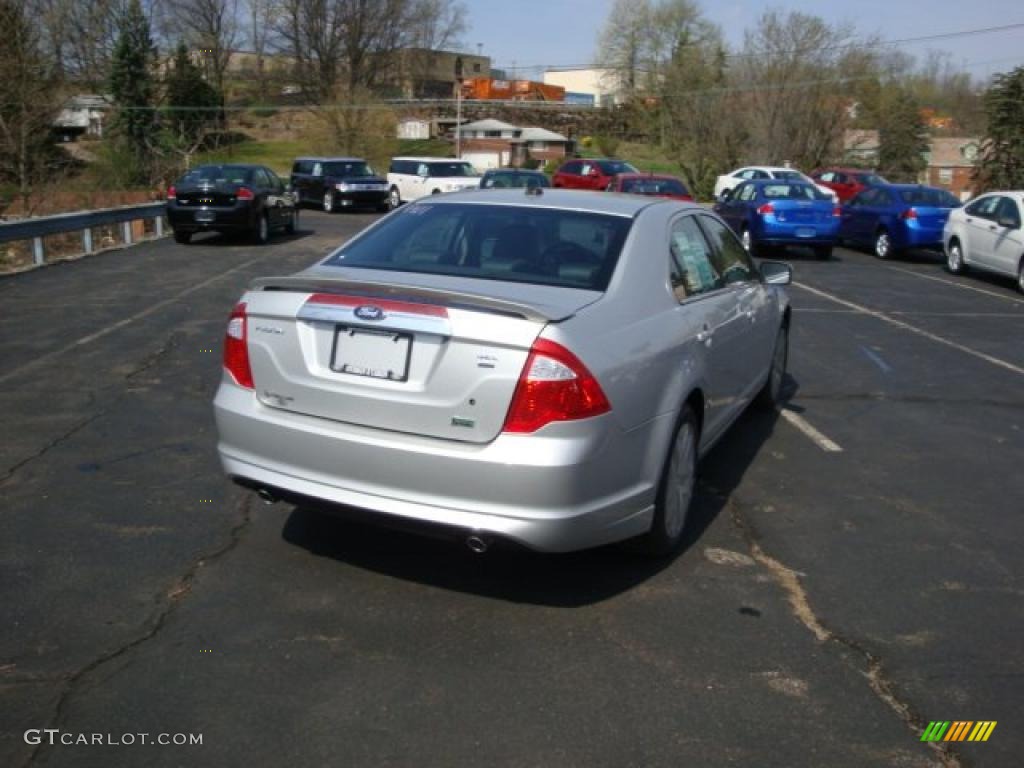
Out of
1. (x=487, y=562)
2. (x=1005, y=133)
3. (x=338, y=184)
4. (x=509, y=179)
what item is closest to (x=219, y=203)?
(x=509, y=179)

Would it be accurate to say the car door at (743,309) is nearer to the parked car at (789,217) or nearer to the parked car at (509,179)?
the parked car at (789,217)

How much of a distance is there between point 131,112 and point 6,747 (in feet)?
177

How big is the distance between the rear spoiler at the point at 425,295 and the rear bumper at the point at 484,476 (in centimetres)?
46

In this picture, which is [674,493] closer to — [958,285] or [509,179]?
[958,285]

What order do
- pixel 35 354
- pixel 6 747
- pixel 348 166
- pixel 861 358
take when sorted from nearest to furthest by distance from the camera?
1. pixel 6 747
2. pixel 35 354
3. pixel 861 358
4. pixel 348 166

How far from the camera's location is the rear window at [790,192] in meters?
20.9

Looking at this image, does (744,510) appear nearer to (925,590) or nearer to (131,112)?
(925,590)

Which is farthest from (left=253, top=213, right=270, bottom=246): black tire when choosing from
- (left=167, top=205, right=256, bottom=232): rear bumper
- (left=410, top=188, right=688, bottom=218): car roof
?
(left=410, top=188, right=688, bottom=218): car roof

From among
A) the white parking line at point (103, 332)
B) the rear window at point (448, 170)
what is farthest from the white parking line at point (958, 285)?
the rear window at point (448, 170)

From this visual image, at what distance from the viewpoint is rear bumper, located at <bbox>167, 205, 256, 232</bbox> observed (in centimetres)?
2008

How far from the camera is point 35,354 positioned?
9.32m

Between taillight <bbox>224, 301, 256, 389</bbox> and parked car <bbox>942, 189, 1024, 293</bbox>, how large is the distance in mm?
15060

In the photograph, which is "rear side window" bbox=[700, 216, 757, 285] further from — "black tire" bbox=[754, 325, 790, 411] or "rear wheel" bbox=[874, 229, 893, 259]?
"rear wheel" bbox=[874, 229, 893, 259]

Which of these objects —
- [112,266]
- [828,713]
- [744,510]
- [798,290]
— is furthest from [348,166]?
[828,713]
